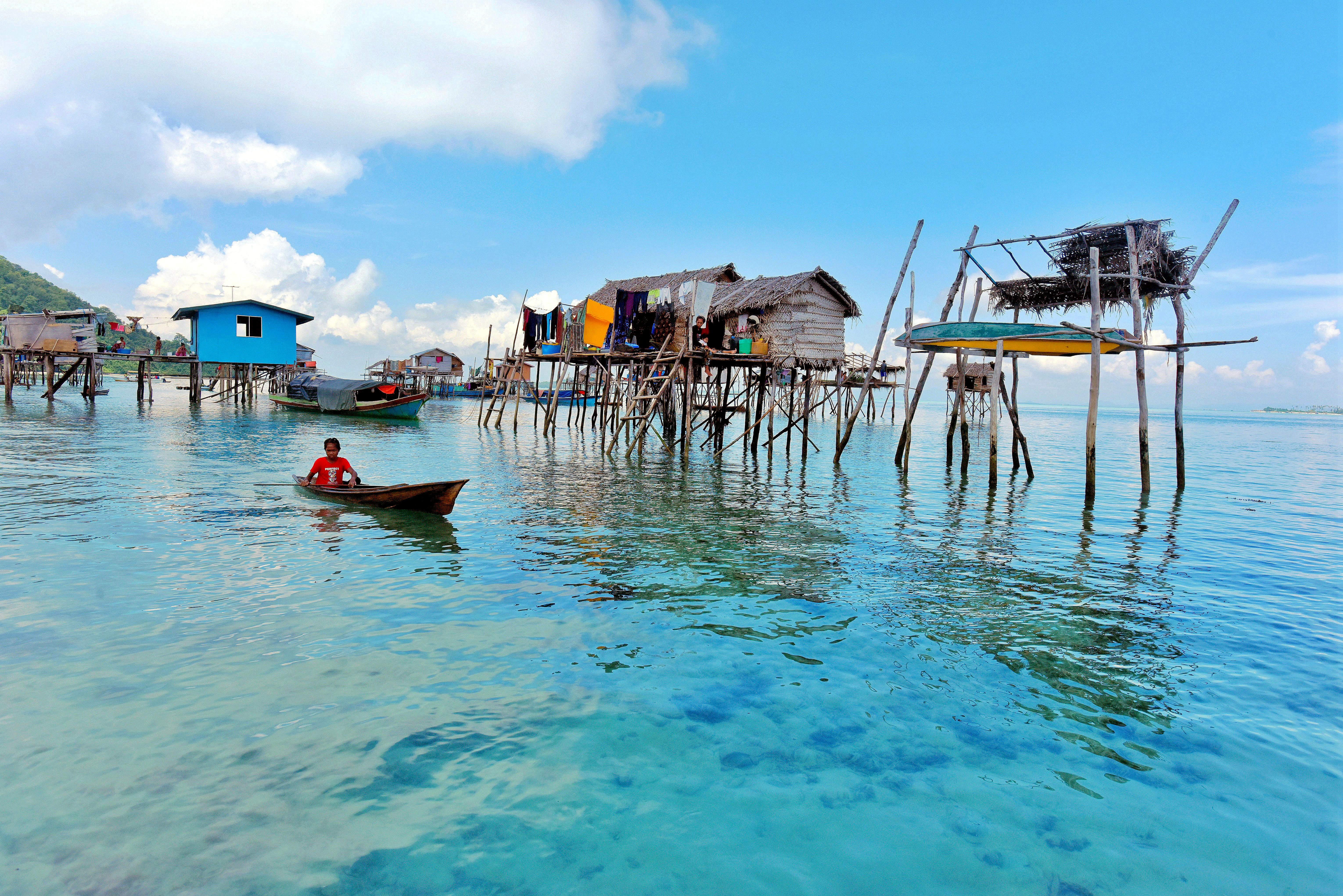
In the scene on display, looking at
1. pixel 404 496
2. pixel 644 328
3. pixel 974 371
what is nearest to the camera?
pixel 404 496

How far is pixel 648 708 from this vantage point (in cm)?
496

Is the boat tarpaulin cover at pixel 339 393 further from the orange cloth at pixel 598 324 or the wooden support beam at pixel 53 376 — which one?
A: the orange cloth at pixel 598 324

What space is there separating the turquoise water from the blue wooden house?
87.2ft

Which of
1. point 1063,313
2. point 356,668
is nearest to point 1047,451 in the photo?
point 1063,313

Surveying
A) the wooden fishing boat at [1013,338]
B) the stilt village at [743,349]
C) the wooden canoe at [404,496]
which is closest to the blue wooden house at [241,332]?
the stilt village at [743,349]

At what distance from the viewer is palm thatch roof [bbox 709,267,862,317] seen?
73.5ft

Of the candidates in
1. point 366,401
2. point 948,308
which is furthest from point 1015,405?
point 366,401

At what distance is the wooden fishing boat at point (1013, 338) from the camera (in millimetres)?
12945

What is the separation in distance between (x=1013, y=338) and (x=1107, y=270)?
289 centimetres

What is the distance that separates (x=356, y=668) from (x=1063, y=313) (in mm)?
16345

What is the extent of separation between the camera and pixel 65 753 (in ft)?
13.6

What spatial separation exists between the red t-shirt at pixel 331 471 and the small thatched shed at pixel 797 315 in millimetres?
12635

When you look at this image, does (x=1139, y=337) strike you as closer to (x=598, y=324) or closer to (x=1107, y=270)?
(x=1107, y=270)

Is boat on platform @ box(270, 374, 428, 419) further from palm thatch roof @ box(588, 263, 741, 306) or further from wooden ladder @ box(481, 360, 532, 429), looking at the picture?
palm thatch roof @ box(588, 263, 741, 306)
